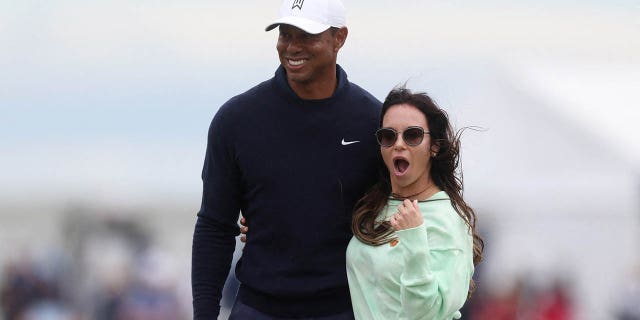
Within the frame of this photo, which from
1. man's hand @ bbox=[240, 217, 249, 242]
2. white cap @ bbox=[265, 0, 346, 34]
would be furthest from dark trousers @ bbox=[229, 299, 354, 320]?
white cap @ bbox=[265, 0, 346, 34]

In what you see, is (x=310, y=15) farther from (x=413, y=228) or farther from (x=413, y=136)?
(x=413, y=228)

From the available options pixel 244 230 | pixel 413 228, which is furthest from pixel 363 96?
pixel 413 228

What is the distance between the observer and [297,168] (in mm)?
4121

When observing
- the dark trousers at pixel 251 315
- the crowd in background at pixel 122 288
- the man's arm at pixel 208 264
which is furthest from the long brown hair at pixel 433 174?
the crowd in background at pixel 122 288

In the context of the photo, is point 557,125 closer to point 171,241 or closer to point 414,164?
point 171,241

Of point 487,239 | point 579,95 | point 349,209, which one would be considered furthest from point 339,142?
point 579,95

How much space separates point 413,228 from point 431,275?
138mm

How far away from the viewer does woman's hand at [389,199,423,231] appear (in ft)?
12.4

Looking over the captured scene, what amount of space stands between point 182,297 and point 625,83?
4.18 m

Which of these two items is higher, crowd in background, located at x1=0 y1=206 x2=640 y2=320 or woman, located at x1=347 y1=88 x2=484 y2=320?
woman, located at x1=347 y1=88 x2=484 y2=320

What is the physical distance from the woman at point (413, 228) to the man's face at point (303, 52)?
23 centimetres

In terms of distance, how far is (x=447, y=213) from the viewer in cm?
393

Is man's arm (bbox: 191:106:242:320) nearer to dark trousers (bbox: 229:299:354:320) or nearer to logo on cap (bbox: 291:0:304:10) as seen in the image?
dark trousers (bbox: 229:299:354:320)

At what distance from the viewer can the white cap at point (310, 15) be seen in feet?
13.3
